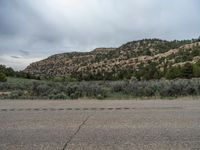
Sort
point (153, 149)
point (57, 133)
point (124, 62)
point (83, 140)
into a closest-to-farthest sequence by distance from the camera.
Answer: point (153, 149) → point (83, 140) → point (57, 133) → point (124, 62)

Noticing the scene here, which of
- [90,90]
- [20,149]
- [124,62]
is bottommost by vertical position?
[20,149]

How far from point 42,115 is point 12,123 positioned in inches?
78.8

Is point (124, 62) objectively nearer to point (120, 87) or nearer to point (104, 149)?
A: point (120, 87)

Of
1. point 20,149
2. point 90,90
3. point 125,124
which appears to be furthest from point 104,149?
point 90,90

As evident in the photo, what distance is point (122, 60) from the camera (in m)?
101

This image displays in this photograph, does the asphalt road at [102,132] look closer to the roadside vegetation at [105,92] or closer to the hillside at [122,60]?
the roadside vegetation at [105,92]

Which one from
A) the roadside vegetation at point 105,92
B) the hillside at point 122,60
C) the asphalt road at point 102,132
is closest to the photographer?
the asphalt road at point 102,132

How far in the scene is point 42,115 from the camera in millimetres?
13156

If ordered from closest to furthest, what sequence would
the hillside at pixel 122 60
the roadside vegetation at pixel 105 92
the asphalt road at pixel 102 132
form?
the asphalt road at pixel 102 132 < the roadside vegetation at pixel 105 92 < the hillside at pixel 122 60

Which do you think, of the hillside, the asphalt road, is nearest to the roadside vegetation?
the asphalt road

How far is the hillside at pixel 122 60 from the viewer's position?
3310 inches

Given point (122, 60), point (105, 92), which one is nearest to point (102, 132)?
point (105, 92)

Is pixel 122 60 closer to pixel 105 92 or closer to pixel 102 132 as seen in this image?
pixel 105 92

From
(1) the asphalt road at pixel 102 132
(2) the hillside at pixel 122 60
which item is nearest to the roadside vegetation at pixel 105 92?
(1) the asphalt road at pixel 102 132
